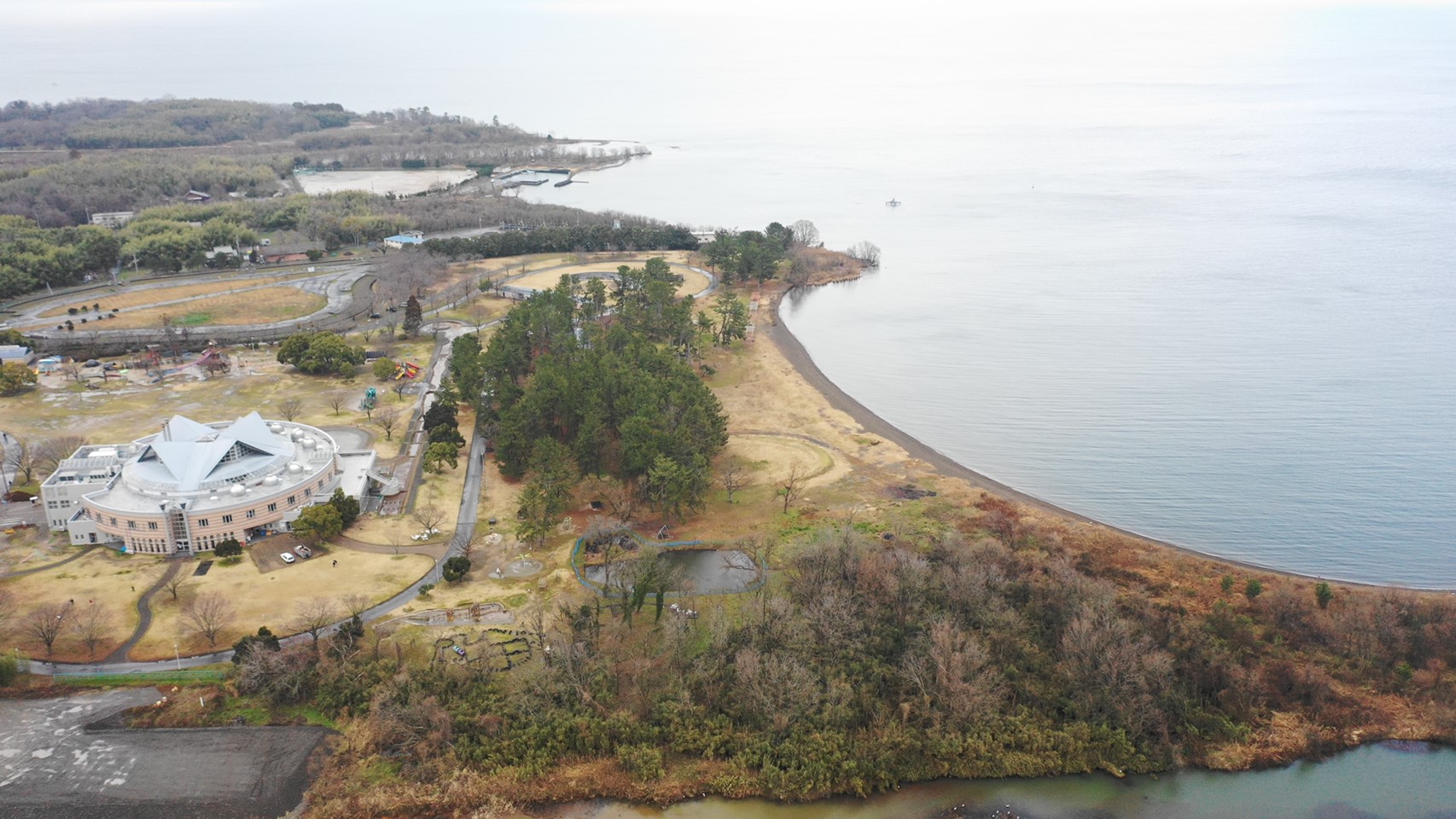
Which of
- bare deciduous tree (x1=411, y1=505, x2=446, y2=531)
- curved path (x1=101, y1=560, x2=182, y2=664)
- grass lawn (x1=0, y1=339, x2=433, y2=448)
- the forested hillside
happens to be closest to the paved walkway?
curved path (x1=101, y1=560, x2=182, y2=664)

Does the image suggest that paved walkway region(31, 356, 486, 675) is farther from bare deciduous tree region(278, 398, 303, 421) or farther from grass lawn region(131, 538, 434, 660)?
bare deciduous tree region(278, 398, 303, 421)

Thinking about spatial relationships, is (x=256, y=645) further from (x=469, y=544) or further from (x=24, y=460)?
(x=24, y=460)

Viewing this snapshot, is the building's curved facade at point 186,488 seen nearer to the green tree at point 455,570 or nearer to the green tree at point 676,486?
the green tree at point 455,570

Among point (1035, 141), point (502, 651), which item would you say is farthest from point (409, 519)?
point (1035, 141)

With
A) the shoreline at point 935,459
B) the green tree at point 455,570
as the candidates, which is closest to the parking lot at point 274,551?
the green tree at point 455,570

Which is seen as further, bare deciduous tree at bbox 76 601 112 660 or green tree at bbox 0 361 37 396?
green tree at bbox 0 361 37 396

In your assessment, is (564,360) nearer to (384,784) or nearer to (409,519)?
(409,519)
